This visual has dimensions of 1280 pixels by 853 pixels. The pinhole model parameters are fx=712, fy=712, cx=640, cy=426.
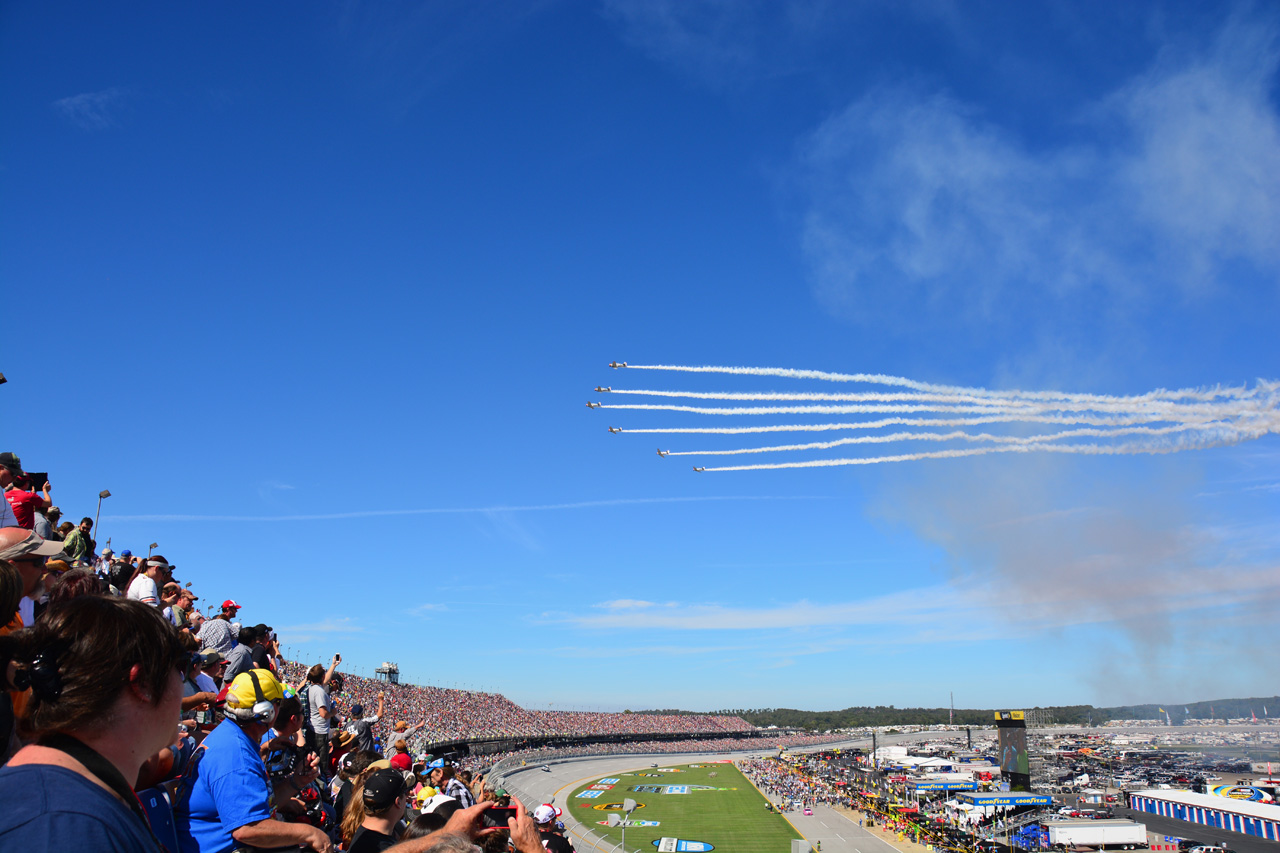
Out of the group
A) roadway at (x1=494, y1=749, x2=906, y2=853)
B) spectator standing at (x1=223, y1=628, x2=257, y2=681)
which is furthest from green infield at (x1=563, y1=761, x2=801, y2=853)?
spectator standing at (x1=223, y1=628, x2=257, y2=681)

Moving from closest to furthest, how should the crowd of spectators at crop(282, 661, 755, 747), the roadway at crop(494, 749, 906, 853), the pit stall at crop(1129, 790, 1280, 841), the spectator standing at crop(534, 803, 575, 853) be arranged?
1. the spectator standing at crop(534, 803, 575, 853)
2. the roadway at crop(494, 749, 906, 853)
3. the pit stall at crop(1129, 790, 1280, 841)
4. the crowd of spectators at crop(282, 661, 755, 747)

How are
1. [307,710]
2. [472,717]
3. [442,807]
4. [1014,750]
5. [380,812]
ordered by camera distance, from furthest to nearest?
[472,717], [1014,750], [307,710], [442,807], [380,812]

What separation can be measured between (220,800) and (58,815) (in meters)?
3.35

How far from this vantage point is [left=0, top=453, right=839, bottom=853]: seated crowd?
197 cm

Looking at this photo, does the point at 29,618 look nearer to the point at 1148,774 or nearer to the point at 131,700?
the point at 131,700

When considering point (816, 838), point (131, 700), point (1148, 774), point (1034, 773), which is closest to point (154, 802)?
point (131, 700)

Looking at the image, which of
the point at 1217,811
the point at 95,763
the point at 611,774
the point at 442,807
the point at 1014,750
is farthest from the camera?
the point at 611,774

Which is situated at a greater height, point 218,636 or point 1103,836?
point 218,636

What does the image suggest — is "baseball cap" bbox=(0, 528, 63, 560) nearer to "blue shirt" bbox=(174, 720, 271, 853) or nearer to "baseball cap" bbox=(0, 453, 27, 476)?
"blue shirt" bbox=(174, 720, 271, 853)

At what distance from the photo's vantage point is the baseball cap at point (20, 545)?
4.50m

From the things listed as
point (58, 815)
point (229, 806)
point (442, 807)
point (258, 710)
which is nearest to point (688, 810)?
point (442, 807)

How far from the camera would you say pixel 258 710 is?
5074 millimetres

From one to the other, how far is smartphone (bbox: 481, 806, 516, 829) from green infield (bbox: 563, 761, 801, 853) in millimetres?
48808

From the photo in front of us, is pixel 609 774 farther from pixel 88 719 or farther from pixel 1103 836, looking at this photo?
pixel 88 719
